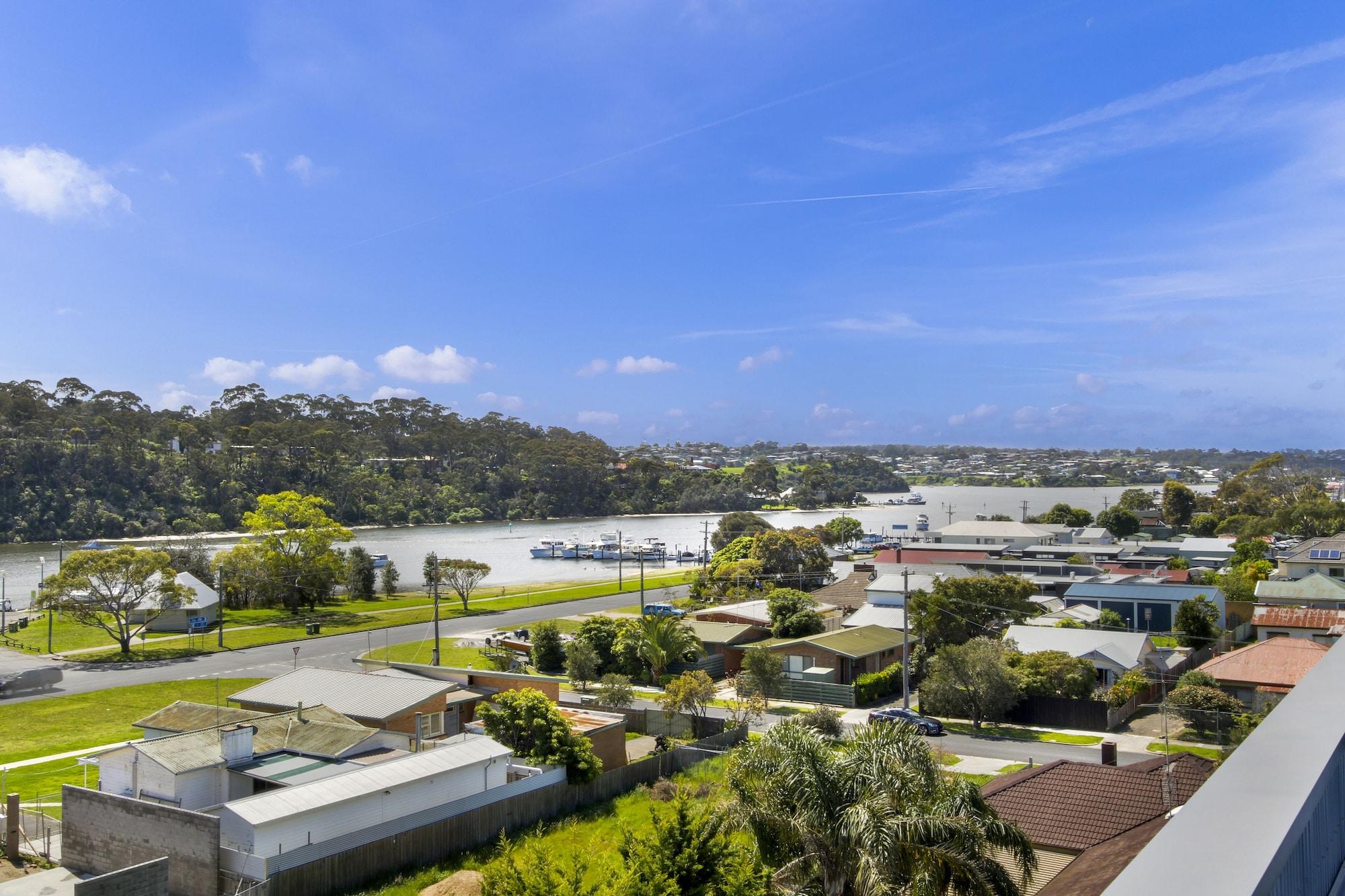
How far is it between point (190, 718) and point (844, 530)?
7411 centimetres

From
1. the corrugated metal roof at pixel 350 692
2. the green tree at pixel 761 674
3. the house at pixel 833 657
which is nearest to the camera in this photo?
the corrugated metal roof at pixel 350 692

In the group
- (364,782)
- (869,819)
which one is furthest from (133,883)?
(869,819)

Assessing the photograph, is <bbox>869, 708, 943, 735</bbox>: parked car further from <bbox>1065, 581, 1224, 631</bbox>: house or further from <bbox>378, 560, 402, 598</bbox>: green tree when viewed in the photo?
<bbox>378, 560, 402, 598</bbox>: green tree

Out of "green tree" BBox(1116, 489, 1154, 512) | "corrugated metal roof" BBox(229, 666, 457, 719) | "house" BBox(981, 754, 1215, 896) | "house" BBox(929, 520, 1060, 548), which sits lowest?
"house" BBox(981, 754, 1215, 896)

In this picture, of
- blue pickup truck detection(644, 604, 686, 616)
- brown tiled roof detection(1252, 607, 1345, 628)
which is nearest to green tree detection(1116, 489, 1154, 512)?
brown tiled roof detection(1252, 607, 1345, 628)

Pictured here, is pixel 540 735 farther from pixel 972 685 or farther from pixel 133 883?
pixel 972 685

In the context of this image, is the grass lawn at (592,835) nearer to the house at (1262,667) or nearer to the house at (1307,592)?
the house at (1262,667)

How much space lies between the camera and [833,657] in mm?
35750

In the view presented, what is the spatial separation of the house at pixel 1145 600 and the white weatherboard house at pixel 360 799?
32190mm

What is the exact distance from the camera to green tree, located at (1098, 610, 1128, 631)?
41125mm

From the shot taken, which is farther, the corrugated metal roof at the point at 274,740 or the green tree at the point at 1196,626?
the green tree at the point at 1196,626

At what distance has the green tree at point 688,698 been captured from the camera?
28.4 m

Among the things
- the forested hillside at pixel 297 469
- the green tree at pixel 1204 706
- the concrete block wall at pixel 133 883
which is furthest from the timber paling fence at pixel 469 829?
the forested hillside at pixel 297 469

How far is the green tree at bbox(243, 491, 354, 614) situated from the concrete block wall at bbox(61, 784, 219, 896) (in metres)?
36.1
